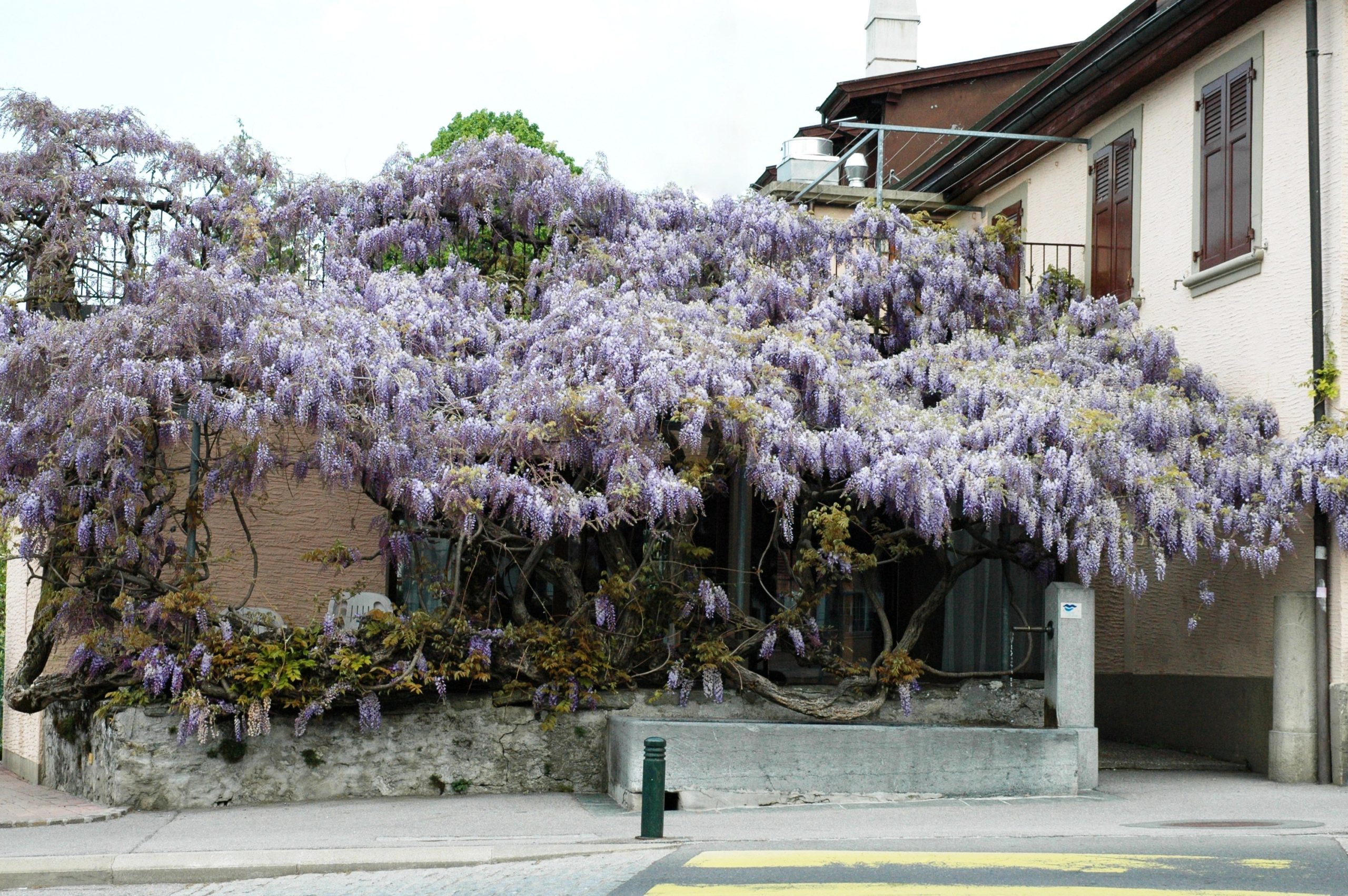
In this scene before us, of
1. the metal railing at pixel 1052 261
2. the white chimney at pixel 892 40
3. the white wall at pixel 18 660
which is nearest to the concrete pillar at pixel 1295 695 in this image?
the metal railing at pixel 1052 261

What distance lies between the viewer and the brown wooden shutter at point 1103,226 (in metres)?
16.7

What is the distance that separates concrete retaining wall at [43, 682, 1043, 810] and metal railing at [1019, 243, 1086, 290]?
19.7 feet

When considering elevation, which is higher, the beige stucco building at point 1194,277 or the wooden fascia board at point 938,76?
the wooden fascia board at point 938,76

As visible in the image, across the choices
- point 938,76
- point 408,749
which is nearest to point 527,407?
point 408,749

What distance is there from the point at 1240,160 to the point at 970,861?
8518mm

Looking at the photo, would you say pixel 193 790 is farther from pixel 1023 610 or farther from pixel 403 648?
pixel 1023 610

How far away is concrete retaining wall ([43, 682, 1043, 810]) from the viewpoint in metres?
11.9

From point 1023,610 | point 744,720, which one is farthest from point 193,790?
point 1023,610

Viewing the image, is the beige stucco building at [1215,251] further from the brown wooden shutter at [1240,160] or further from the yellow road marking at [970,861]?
the yellow road marking at [970,861]

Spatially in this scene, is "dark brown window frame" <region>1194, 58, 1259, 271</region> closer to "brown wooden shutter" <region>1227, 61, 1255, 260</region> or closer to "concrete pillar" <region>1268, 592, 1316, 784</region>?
"brown wooden shutter" <region>1227, 61, 1255, 260</region>

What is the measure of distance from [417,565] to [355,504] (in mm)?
1687

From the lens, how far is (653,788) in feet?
32.3

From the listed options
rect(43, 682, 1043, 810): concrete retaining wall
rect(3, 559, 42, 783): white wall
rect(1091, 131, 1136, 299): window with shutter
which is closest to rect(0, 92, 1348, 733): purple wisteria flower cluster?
rect(43, 682, 1043, 810): concrete retaining wall

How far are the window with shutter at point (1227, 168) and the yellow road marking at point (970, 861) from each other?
7.22 m
